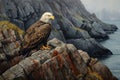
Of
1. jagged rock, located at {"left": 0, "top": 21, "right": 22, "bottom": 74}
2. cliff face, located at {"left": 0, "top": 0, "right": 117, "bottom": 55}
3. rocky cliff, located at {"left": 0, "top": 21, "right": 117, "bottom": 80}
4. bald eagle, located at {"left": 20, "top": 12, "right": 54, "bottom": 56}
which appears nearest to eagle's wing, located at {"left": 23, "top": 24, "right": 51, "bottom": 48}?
bald eagle, located at {"left": 20, "top": 12, "right": 54, "bottom": 56}

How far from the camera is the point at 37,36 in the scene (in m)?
27.9

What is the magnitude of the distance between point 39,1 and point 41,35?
2731 inches

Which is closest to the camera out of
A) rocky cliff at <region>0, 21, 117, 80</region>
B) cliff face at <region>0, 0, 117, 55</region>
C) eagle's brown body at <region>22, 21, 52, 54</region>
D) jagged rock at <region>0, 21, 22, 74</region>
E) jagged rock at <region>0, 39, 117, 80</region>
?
jagged rock at <region>0, 39, 117, 80</region>

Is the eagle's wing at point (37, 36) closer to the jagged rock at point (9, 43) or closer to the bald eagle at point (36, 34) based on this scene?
the bald eagle at point (36, 34)

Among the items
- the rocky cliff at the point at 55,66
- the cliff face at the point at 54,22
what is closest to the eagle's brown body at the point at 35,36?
the rocky cliff at the point at 55,66

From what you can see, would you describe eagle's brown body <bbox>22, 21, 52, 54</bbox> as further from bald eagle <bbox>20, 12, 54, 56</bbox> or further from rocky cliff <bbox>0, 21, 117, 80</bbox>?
rocky cliff <bbox>0, 21, 117, 80</bbox>

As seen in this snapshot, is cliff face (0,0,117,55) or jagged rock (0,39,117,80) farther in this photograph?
cliff face (0,0,117,55)

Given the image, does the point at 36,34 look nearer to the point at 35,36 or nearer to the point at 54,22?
the point at 35,36

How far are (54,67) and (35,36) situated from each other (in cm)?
354

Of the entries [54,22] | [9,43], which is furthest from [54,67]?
[54,22]

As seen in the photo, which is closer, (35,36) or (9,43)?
(35,36)

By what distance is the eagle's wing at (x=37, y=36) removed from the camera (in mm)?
27641

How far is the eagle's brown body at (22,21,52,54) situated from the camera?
2761 centimetres

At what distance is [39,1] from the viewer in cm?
9625
